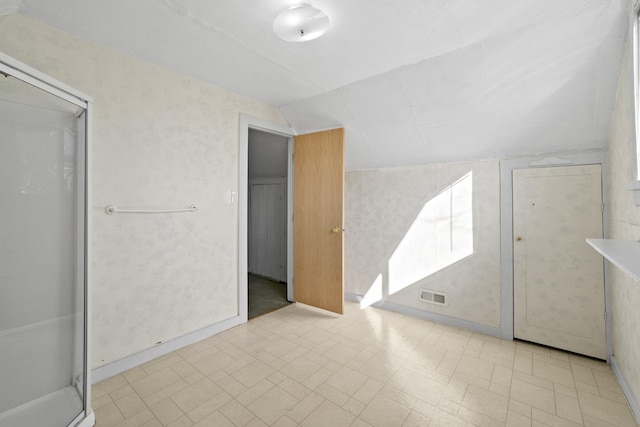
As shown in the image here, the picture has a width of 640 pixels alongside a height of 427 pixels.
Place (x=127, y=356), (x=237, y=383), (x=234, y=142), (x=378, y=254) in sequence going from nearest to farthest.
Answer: (x=237, y=383), (x=127, y=356), (x=234, y=142), (x=378, y=254)

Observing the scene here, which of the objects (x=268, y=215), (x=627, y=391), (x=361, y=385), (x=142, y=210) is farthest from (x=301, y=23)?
(x=268, y=215)

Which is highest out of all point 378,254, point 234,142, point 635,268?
point 234,142

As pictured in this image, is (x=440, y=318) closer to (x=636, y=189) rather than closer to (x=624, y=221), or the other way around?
(x=624, y=221)

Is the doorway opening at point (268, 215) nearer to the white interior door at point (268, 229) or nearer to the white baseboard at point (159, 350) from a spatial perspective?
the white interior door at point (268, 229)

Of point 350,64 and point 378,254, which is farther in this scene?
point 378,254

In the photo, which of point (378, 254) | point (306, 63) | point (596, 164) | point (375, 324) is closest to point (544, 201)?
point (596, 164)

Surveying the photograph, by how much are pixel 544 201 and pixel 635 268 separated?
189 centimetres

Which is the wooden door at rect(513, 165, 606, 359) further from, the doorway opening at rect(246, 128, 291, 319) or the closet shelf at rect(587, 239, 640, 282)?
the doorway opening at rect(246, 128, 291, 319)

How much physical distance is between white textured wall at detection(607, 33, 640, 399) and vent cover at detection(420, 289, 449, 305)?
1.21 m

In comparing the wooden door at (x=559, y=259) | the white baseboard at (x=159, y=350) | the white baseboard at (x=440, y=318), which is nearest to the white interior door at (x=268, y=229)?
the white baseboard at (x=440, y=318)

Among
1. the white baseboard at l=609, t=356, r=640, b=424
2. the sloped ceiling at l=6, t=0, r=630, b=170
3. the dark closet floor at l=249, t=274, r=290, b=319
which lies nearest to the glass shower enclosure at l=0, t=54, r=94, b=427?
the sloped ceiling at l=6, t=0, r=630, b=170

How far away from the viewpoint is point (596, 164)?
2.18 meters

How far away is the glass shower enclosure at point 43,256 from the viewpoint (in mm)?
1434

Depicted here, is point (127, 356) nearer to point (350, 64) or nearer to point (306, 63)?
point (306, 63)
